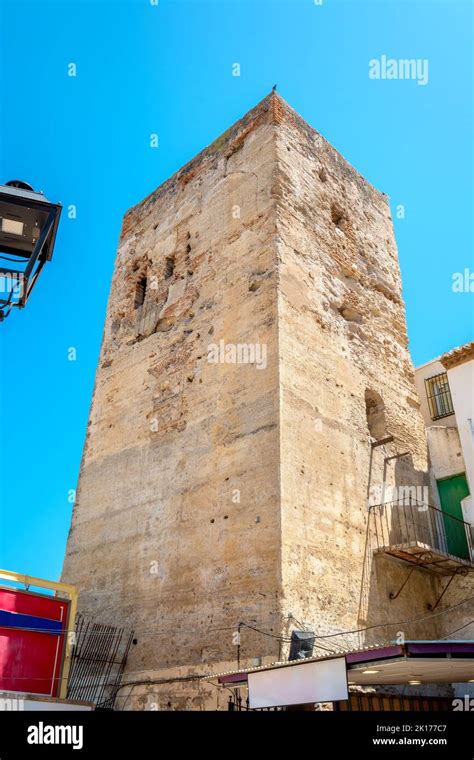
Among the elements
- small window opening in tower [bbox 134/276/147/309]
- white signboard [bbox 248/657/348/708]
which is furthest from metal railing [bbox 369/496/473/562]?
small window opening in tower [bbox 134/276/147/309]

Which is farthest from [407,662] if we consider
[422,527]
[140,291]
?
[140,291]

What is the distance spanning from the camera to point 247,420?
973 cm

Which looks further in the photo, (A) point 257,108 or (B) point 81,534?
(A) point 257,108

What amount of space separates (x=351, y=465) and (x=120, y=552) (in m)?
Answer: 4.07

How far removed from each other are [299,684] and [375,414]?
20.9 feet

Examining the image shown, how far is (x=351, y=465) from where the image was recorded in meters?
10.4

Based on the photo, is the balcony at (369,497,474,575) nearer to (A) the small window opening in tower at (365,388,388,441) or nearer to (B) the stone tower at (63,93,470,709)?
(B) the stone tower at (63,93,470,709)

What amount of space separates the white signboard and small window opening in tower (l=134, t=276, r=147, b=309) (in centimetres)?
903

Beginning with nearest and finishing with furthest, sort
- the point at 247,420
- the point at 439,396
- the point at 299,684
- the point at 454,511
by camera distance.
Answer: the point at 299,684 → the point at 247,420 → the point at 454,511 → the point at 439,396

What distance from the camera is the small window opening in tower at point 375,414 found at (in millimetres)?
11617

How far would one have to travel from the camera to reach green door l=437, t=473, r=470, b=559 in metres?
11.3

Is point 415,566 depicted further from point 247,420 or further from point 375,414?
point 247,420
